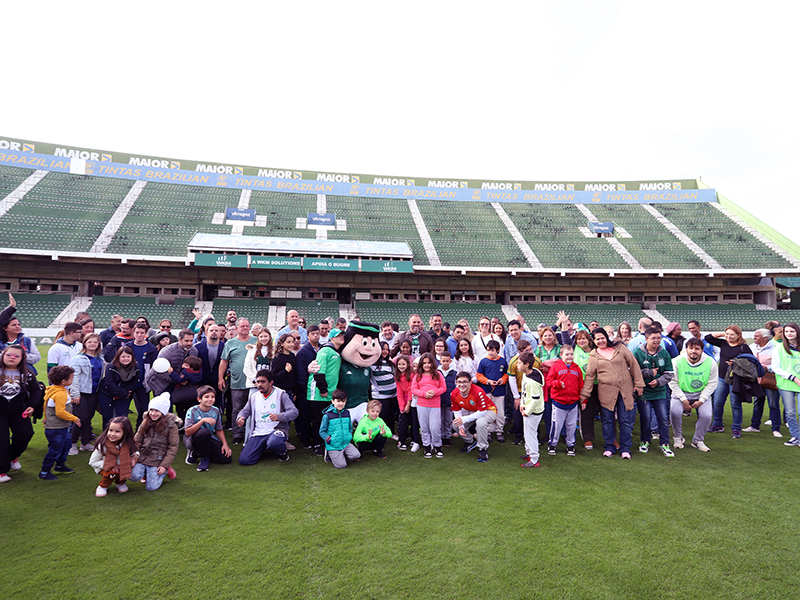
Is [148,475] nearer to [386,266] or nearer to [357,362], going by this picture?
[357,362]

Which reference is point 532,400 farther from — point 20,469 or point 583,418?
point 20,469

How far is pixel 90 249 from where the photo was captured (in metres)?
25.3

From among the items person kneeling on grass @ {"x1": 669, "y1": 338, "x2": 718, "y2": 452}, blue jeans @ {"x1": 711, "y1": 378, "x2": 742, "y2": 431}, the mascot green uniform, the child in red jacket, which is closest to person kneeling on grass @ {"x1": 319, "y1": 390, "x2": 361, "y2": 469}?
the mascot green uniform

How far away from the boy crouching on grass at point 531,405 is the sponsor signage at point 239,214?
3111 centimetres

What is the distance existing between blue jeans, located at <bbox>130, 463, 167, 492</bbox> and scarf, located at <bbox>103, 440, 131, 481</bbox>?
0.12m

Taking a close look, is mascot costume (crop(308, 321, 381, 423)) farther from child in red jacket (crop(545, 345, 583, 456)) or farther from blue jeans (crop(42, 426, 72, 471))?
blue jeans (crop(42, 426, 72, 471))

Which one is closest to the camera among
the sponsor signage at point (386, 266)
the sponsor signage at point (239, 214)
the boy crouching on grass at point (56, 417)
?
the boy crouching on grass at point (56, 417)

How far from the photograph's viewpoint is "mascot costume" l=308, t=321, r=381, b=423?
20.4 feet

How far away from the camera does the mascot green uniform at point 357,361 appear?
20.5ft

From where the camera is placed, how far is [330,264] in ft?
89.4

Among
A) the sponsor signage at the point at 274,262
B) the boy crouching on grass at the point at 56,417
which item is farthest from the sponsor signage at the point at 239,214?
the boy crouching on grass at the point at 56,417

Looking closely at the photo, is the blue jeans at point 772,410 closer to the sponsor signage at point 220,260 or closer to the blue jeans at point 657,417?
the blue jeans at point 657,417

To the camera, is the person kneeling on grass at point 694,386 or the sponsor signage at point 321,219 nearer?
the person kneeling on grass at point 694,386

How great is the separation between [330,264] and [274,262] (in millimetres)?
3768
